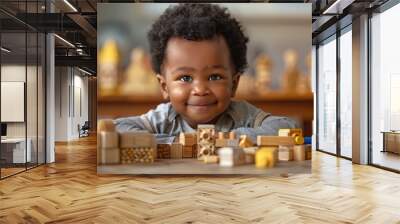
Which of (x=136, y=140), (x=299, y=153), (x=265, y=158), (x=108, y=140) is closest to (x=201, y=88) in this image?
(x=136, y=140)

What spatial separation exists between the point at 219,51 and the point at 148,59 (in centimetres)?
79

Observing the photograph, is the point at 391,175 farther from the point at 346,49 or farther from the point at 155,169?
the point at 155,169

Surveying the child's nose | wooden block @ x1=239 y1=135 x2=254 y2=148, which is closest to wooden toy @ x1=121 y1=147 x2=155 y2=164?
the child's nose

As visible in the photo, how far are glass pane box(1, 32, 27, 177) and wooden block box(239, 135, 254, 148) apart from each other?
4386mm

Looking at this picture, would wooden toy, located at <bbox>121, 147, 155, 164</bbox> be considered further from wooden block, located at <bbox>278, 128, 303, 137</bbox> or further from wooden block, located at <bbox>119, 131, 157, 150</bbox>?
wooden block, located at <bbox>278, 128, 303, 137</bbox>

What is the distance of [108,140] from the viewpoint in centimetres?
417

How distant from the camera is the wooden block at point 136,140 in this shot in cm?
414

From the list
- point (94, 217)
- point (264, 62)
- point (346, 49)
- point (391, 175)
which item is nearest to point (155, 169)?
point (94, 217)

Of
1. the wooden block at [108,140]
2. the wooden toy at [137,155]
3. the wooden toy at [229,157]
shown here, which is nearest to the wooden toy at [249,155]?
the wooden toy at [229,157]

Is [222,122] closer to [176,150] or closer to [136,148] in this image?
A: [176,150]

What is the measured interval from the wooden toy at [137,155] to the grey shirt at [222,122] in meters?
0.16

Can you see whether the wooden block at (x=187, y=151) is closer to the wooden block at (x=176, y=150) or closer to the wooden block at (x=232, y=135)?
the wooden block at (x=176, y=150)

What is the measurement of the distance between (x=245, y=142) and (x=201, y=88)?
664mm

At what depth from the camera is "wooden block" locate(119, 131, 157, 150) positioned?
4.14 meters
